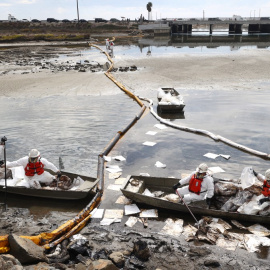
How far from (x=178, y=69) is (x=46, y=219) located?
27.9 m

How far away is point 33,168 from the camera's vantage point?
36.4 feet

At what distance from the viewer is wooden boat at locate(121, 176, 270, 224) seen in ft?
30.5

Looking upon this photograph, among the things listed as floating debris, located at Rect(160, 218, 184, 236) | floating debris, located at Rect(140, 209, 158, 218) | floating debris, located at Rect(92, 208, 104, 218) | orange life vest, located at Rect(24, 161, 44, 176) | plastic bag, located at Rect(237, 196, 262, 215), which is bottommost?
floating debris, located at Rect(160, 218, 184, 236)

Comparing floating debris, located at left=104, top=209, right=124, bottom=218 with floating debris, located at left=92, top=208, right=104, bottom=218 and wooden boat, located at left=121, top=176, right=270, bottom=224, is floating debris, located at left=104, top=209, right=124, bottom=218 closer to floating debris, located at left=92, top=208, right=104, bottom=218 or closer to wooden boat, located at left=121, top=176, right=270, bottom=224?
floating debris, located at left=92, top=208, right=104, bottom=218

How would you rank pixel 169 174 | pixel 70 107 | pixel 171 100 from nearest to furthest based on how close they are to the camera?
pixel 169 174 < pixel 171 100 < pixel 70 107

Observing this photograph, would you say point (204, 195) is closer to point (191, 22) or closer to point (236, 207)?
point (236, 207)

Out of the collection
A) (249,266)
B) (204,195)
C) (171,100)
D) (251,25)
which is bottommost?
(249,266)

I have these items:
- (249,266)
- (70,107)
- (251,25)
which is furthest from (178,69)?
(251,25)

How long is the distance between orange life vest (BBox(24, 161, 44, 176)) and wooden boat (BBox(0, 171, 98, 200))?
0.61 meters

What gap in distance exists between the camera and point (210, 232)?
29.6ft

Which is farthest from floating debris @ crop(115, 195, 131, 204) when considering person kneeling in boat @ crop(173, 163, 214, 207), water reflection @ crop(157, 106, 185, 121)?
water reflection @ crop(157, 106, 185, 121)

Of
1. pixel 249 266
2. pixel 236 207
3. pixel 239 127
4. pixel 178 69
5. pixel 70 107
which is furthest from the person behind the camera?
pixel 178 69

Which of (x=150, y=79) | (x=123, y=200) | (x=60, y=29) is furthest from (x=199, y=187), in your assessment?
(x=60, y=29)

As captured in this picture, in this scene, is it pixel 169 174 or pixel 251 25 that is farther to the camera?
pixel 251 25
